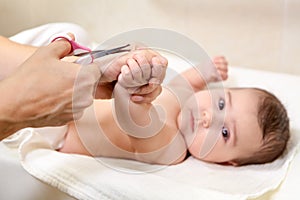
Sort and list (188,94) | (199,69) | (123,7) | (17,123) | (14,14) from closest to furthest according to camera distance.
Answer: (17,123)
(188,94)
(199,69)
(123,7)
(14,14)

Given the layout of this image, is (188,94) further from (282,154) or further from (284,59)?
(284,59)

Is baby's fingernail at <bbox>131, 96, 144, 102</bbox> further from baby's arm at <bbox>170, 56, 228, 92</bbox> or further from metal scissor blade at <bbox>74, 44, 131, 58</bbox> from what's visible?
baby's arm at <bbox>170, 56, 228, 92</bbox>

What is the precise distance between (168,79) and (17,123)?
1.59 feet

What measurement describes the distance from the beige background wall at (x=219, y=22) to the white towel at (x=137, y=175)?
37cm

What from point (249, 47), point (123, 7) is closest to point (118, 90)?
point (249, 47)

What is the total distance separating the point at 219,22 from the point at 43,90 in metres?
0.79

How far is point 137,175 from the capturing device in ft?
2.83

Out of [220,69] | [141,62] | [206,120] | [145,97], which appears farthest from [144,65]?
[220,69]

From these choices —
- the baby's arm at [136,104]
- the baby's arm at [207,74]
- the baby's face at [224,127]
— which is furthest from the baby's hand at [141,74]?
the baby's arm at [207,74]

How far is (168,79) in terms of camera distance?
1.18m

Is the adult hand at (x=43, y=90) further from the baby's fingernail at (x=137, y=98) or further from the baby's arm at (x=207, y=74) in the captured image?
the baby's arm at (x=207, y=74)

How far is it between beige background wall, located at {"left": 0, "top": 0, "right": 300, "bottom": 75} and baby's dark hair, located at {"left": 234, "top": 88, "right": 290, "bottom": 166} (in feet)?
1.17

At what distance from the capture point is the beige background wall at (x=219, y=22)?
1.34 metres

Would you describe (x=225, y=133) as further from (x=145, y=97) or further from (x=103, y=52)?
(x=103, y=52)
